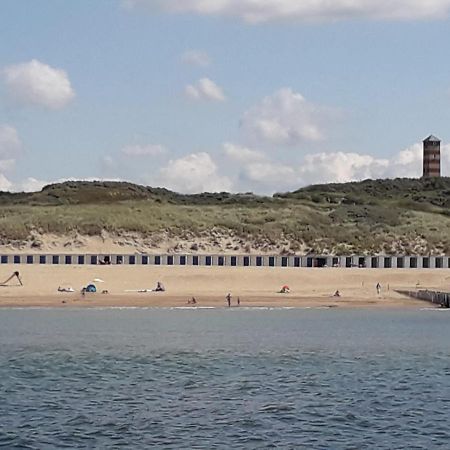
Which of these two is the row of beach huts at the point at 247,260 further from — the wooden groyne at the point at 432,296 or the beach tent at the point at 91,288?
the wooden groyne at the point at 432,296

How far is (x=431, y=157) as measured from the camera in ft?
525

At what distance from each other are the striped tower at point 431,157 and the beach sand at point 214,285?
7716 cm

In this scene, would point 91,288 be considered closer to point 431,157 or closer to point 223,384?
point 223,384

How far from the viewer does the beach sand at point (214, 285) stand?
205 ft

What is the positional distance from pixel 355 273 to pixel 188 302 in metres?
17.6

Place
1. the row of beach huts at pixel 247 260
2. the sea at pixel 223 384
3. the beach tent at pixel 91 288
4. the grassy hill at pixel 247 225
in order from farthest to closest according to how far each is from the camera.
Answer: the grassy hill at pixel 247 225 < the row of beach huts at pixel 247 260 < the beach tent at pixel 91 288 < the sea at pixel 223 384

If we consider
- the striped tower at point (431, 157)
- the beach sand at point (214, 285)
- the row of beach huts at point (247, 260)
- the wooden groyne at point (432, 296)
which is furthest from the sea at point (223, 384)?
the striped tower at point (431, 157)

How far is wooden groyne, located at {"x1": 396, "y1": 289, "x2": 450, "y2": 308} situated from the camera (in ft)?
207

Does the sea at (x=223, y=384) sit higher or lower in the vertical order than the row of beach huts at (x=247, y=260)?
lower

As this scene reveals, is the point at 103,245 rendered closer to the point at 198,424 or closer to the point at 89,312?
the point at 89,312

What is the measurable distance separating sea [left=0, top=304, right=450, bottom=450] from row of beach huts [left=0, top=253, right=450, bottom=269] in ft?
108

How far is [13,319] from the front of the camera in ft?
172

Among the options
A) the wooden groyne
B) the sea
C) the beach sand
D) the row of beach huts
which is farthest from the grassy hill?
the sea

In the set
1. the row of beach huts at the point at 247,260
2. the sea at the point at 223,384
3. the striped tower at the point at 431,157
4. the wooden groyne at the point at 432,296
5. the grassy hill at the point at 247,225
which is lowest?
the sea at the point at 223,384
